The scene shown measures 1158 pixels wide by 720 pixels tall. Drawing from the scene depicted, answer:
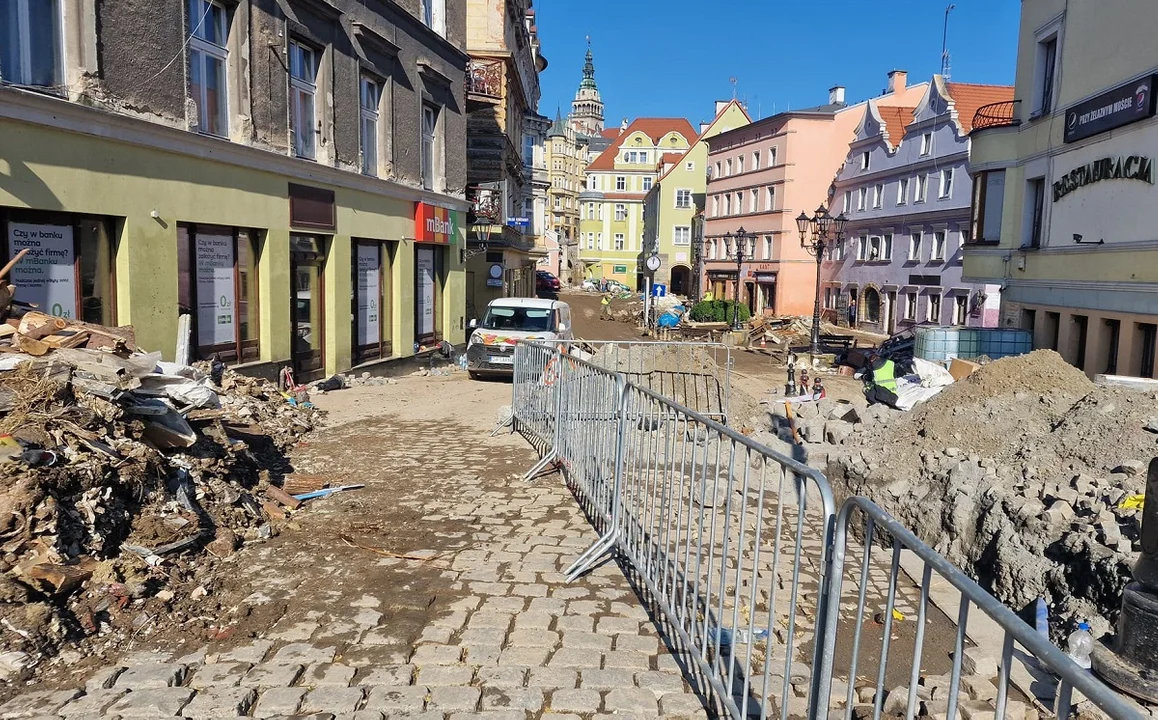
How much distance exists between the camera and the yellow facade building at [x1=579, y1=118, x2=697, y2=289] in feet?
302

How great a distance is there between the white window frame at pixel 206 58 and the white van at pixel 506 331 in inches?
254

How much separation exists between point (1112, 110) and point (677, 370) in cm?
1047

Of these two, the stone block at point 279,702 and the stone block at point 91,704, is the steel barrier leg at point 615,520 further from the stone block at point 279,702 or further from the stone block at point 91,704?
the stone block at point 91,704

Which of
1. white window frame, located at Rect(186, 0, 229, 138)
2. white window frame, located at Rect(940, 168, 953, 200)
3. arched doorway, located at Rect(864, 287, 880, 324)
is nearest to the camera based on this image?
white window frame, located at Rect(186, 0, 229, 138)

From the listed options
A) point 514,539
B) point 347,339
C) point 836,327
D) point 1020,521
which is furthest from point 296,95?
point 836,327

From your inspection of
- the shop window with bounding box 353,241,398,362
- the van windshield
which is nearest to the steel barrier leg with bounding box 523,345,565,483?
the van windshield

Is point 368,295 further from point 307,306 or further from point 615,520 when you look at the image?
point 615,520

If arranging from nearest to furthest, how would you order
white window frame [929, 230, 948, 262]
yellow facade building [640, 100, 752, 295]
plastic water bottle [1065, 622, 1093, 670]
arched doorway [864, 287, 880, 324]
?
plastic water bottle [1065, 622, 1093, 670] < white window frame [929, 230, 948, 262] < arched doorway [864, 287, 880, 324] < yellow facade building [640, 100, 752, 295]

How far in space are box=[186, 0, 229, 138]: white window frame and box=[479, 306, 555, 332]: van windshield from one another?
667 centimetres

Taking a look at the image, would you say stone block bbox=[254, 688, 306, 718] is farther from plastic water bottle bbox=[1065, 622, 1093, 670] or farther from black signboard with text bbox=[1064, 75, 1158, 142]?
black signboard with text bbox=[1064, 75, 1158, 142]

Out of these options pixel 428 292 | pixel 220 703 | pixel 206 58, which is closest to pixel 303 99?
pixel 206 58

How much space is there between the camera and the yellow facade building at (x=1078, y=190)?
1480 cm

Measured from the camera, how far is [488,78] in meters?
26.5

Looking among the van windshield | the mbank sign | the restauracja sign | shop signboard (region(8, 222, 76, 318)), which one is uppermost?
the restauracja sign
